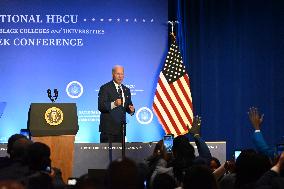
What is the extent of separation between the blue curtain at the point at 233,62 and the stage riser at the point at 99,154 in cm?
316

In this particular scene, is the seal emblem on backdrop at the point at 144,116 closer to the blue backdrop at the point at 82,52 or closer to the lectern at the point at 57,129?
the blue backdrop at the point at 82,52

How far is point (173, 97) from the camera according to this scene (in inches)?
440

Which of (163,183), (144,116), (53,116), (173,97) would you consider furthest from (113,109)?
(163,183)

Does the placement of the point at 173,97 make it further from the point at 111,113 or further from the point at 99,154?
the point at 99,154

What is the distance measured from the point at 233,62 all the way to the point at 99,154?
4.06 meters

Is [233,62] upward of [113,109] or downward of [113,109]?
upward

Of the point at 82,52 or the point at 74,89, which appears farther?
the point at 82,52

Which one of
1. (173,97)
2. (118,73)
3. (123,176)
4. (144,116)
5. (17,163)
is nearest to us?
(123,176)

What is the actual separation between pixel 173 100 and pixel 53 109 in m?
3.84

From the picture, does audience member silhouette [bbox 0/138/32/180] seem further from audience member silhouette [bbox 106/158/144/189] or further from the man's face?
the man's face

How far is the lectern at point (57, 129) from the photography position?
7.39 meters

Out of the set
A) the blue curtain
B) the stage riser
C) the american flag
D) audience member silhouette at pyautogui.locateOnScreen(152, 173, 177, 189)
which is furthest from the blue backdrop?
audience member silhouette at pyautogui.locateOnScreen(152, 173, 177, 189)

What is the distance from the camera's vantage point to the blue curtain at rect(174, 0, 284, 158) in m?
11.8

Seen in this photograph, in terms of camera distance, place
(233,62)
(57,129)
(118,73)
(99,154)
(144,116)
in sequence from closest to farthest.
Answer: (57,129) < (99,154) < (118,73) < (144,116) < (233,62)
